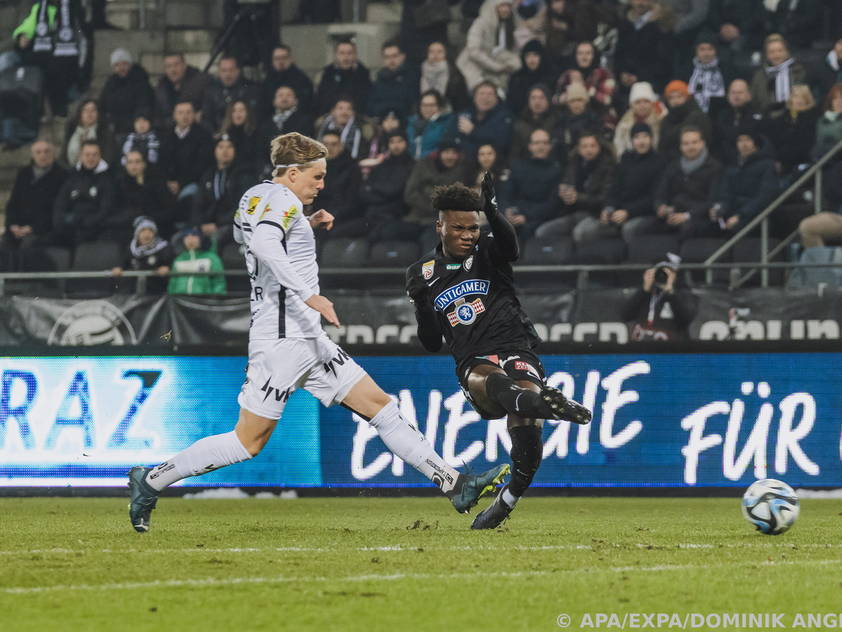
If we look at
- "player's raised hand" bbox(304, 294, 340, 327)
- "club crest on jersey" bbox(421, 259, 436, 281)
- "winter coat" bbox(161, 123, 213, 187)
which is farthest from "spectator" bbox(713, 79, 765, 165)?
"player's raised hand" bbox(304, 294, 340, 327)

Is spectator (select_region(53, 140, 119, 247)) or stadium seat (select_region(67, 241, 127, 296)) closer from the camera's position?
stadium seat (select_region(67, 241, 127, 296))

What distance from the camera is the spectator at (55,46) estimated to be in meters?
20.3

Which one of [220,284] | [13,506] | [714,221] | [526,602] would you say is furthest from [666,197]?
[526,602]

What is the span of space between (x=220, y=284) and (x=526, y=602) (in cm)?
1009

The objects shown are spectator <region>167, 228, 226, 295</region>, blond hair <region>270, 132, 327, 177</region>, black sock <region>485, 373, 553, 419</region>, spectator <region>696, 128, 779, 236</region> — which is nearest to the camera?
black sock <region>485, 373, 553, 419</region>

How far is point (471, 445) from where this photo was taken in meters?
11.8

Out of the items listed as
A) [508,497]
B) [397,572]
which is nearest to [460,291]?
[508,497]

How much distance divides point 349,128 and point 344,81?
1139 millimetres

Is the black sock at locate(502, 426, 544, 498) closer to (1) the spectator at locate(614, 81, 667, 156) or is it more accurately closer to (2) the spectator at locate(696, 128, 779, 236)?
(2) the spectator at locate(696, 128, 779, 236)

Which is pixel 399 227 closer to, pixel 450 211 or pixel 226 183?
pixel 226 183

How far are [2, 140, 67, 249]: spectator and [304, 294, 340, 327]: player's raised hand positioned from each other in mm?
10952

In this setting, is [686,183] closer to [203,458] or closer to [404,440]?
[404,440]

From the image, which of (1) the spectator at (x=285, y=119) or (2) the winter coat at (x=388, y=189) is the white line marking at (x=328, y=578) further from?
(1) the spectator at (x=285, y=119)

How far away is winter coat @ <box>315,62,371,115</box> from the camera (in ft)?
59.3
